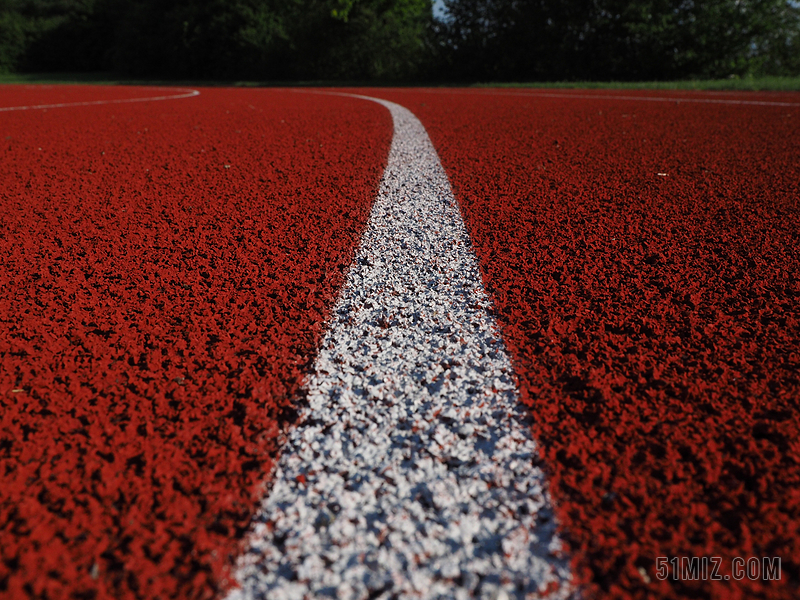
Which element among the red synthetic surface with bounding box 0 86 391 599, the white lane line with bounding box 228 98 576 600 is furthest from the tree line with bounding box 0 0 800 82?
the white lane line with bounding box 228 98 576 600

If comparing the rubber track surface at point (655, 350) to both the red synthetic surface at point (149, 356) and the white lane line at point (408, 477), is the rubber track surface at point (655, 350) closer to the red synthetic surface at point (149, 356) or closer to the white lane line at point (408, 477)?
the white lane line at point (408, 477)

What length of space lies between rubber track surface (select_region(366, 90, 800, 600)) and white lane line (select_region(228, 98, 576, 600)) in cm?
8

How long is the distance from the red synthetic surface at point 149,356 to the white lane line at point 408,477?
0.09m

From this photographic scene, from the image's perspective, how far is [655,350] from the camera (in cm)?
150

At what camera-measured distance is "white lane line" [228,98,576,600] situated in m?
0.90

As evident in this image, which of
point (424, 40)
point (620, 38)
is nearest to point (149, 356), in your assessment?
point (620, 38)

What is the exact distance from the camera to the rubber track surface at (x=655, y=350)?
38.3 inches

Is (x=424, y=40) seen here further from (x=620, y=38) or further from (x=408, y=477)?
(x=408, y=477)

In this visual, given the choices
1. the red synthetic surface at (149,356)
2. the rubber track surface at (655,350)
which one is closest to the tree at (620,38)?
the rubber track surface at (655,350)

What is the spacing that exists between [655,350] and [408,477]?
861 mm

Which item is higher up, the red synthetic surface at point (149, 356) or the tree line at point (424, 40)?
the tree line at point (424, 40)

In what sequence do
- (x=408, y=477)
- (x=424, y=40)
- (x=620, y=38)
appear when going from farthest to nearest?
(x=424, y=40), (x=620, y=38), (x=408, y=477)

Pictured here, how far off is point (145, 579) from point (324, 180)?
2866 mm

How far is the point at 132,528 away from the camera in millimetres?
972
